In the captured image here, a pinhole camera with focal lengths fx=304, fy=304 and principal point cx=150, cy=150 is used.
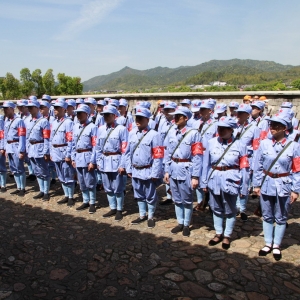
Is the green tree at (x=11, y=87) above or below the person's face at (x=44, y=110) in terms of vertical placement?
above

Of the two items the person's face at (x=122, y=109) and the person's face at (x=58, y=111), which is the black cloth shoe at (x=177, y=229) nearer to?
the person's face at (x=58, y=111)

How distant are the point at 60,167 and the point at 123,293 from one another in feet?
12.8

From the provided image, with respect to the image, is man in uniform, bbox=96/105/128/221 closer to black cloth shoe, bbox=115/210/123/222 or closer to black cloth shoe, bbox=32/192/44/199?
black cloth shoe, bbox=115/210/123/222

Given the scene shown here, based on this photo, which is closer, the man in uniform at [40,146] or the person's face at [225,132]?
the person's face at [225,132]

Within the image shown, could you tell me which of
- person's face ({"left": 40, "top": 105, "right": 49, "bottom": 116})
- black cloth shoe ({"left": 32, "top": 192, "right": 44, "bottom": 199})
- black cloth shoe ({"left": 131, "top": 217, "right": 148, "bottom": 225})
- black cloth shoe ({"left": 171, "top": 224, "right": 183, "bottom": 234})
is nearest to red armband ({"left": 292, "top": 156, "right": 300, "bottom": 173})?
black cloth shoe ({"left": 171, "top": 224, "right": 183, "bottom": 234})

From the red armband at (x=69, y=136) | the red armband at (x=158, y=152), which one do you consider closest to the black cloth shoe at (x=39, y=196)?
the red armband at (x=69, y=136)

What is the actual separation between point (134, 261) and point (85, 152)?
9.09ft

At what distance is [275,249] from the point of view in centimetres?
444

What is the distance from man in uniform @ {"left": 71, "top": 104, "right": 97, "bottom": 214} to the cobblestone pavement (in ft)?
2.16

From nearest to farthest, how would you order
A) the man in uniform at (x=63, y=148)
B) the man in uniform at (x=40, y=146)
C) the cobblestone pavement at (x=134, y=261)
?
the cobblestone pavement at (x=134, y=261), the man in uniform at (x=63, y=148), the man in uniform at (x=40, y=146)

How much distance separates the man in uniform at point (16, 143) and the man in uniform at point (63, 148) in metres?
0.89

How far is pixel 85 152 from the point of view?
21.0ft

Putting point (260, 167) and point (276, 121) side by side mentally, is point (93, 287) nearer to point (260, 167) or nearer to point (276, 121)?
point (260, 167)

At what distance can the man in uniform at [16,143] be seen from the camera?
7316 mm
